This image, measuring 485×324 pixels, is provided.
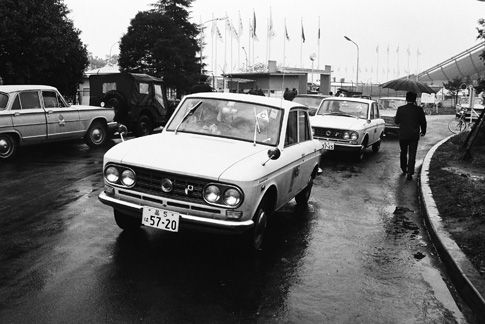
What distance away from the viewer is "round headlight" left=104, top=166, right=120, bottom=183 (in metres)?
4.90

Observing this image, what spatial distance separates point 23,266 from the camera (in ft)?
14.6

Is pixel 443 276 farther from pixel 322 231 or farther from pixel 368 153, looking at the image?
pixel 368 153

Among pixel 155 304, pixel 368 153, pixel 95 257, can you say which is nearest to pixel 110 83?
pixel 368 153

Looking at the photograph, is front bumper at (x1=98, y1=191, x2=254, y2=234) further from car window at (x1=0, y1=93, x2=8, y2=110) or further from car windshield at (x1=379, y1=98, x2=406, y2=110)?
car windshield at (x1=379, y1=98, x2=406, y2=110)

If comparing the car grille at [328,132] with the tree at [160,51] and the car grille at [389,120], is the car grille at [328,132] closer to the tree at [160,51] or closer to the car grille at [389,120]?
the car grille at [389,120]

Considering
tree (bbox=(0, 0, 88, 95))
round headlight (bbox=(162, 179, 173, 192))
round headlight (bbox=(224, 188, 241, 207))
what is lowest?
round headlight (bbox=(224, 188, 241, 207))

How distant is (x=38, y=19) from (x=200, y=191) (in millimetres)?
19234

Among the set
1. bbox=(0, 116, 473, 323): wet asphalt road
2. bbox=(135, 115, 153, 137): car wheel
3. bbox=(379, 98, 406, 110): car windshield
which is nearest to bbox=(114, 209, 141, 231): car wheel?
bbox=(0, 116, 473, 323): wet asphalt road

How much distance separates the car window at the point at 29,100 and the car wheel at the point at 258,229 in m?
8.49

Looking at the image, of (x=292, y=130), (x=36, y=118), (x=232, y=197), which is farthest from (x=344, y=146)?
(x=232, y=197)

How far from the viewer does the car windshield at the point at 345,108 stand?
13.2 m

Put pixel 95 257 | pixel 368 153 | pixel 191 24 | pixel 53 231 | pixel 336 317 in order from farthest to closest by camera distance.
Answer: pixel 191 24
pixel 368 153
pixel 53 231
pixel 95 257
pixel 336 317

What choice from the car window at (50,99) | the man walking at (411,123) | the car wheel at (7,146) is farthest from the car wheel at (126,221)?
the car window at (50,99)

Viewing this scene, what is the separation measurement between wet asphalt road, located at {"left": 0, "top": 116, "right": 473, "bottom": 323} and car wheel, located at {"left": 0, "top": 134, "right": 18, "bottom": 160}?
417cm
